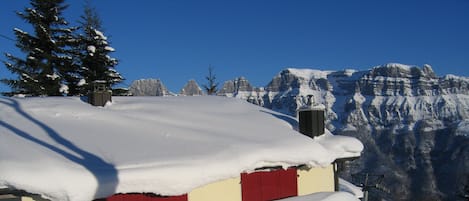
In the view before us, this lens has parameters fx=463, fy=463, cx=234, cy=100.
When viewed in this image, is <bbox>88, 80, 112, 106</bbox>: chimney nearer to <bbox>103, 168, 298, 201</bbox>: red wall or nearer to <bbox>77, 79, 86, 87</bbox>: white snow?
<bbox>103, 168, 298, 201</bbox>: red wall

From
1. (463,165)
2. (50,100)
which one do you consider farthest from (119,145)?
(463,165)

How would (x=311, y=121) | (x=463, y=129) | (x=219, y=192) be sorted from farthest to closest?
(x=463, y=129) < (x=311, y=121) < (x=219, y=192)

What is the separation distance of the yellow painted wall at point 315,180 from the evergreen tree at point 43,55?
13542mm

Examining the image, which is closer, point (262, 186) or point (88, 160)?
point (88, 160)

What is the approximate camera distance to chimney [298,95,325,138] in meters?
10.0

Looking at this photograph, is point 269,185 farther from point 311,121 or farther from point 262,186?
point 311,121

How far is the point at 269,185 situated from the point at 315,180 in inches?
58.1

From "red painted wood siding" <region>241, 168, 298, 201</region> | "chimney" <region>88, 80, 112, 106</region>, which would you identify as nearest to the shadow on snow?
"chimney" <region>88, 80, 112, 106</region>

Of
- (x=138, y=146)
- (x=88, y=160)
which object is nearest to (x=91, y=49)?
(x=138, y=146)

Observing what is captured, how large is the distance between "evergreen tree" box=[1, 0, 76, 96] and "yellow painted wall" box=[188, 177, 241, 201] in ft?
45.3

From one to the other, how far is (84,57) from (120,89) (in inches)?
95.5

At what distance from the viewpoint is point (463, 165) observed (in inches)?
4190

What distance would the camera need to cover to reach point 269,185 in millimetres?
8781

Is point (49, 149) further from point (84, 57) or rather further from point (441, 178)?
point (441, 178)
